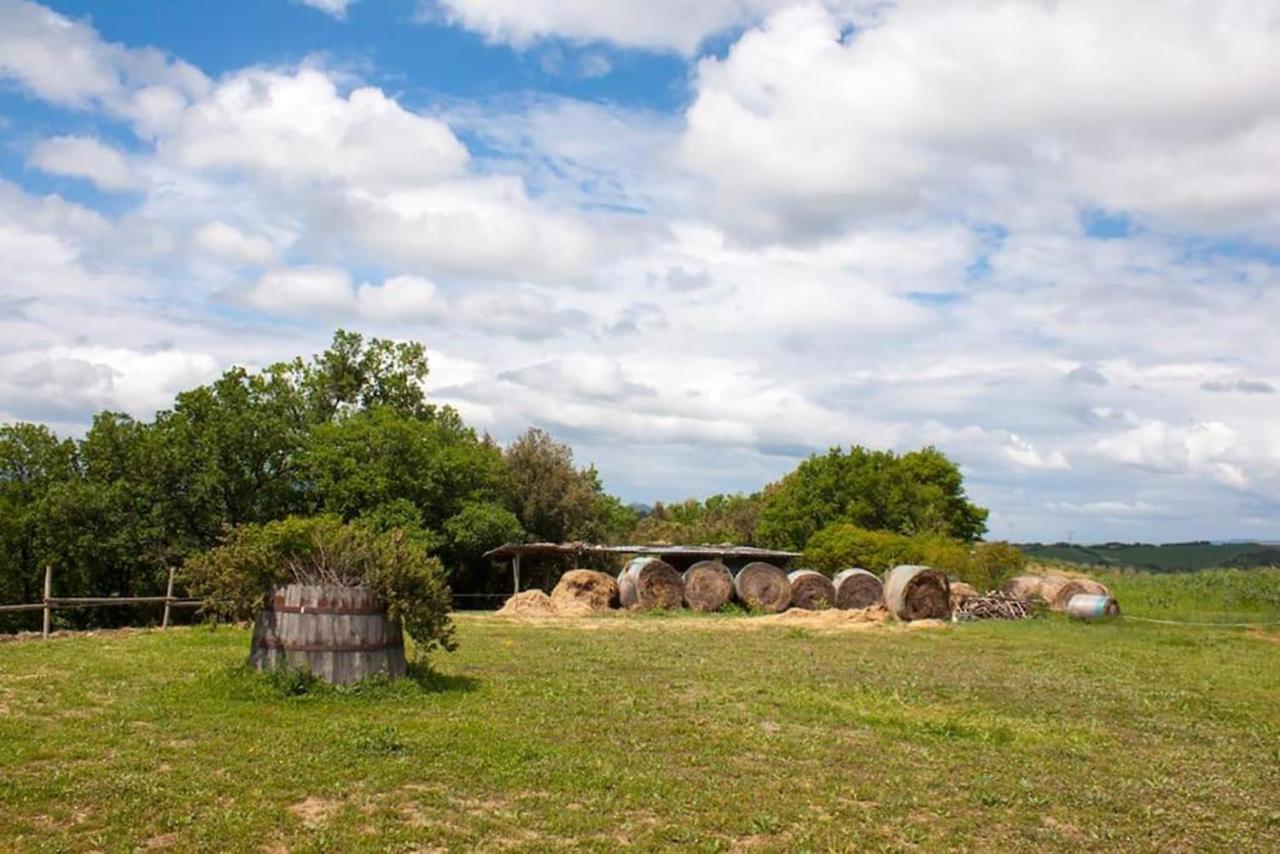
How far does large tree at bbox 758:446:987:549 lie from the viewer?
59344mm

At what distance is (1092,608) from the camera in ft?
108

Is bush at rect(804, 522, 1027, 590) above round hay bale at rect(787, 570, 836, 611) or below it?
above

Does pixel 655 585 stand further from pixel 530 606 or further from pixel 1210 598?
pixel 1210 598

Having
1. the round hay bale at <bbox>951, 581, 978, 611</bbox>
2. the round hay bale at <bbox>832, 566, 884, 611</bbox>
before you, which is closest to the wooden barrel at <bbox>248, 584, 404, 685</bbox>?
the round hay bale at <bbox>951, 581, 978, 611</bbox>

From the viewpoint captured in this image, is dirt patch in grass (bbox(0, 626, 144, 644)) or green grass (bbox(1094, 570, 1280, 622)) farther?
green grass (bbox(1094, 570, 1280, 622))

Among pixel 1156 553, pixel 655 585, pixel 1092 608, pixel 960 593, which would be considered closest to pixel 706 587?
pixel 655 585

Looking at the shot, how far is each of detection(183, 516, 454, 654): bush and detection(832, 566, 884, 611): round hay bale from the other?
27156mm

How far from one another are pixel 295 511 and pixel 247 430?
418cm

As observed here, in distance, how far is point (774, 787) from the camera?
9211 millimetres

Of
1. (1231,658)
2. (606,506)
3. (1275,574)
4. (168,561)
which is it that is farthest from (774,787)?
(606,506)

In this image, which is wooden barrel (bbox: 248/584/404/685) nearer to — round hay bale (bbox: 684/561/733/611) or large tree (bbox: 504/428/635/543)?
round hay bale (bbox: 684/561/733/611)

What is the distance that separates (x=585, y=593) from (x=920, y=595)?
12.7 metres

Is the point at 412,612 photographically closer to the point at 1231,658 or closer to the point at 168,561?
the point at 1231,658

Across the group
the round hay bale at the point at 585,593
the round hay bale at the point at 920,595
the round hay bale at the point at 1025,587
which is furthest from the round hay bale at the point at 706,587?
the round hay bale at the point at 1025,587
